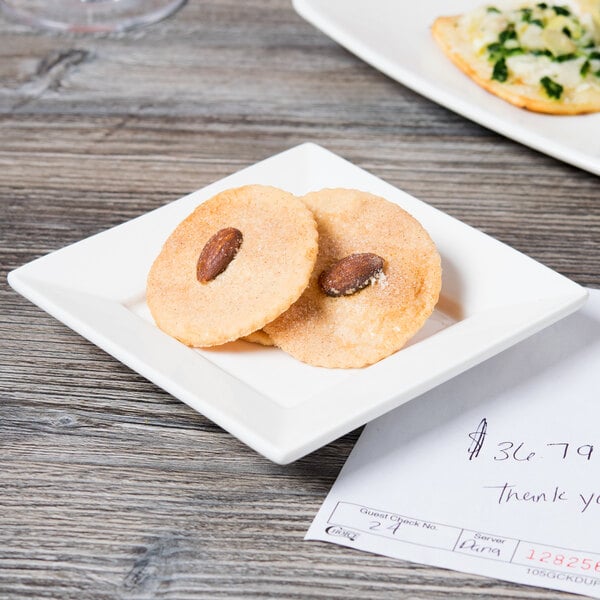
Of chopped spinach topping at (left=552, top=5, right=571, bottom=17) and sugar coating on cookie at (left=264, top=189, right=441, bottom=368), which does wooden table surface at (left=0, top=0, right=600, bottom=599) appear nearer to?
sugar coating on cookie at (left=264, top=189, right=441, bottom=368)

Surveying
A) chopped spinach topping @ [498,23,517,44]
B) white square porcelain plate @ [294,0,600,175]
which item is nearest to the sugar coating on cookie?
white square porcelain plate @ [294,0,600,175]

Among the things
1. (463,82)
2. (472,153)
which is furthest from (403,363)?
Result: (463,82)

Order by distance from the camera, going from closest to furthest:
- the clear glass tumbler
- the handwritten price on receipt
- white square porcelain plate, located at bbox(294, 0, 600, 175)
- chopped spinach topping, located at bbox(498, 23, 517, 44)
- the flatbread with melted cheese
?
the handwritten price on receipt, white square porcelain plate, located at bbox(294, 0, 600, 175), the flatbread with melted cheese, chopped spinach topping, located at bbox(498, 23, 517, 44), the clear glass tumbler

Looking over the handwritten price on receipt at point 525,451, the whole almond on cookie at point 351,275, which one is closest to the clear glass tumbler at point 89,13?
the whole almond on cookie at point 351,275

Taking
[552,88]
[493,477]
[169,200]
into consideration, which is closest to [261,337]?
[493,477]

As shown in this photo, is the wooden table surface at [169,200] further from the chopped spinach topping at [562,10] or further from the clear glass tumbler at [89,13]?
the chopped spinach topping at [562,10]

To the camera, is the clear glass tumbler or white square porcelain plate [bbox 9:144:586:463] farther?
the clear glass tumbler

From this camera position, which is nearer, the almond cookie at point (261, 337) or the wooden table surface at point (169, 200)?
the wooden table surface at point (169, 200)
